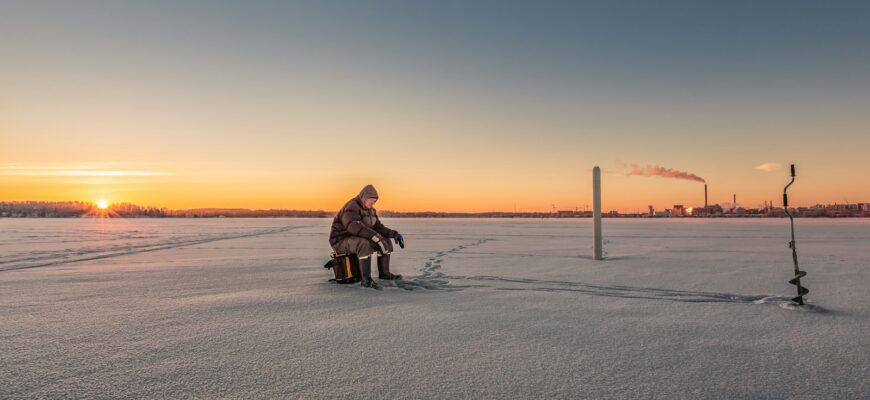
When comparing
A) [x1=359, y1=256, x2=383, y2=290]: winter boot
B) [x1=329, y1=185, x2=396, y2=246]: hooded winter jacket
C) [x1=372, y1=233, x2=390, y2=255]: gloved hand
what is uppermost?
[x1=329, y1=185, x2=396, y2=246]: hooded winter jacket

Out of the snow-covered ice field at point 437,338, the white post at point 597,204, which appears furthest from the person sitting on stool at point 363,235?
the white post at point 597,204

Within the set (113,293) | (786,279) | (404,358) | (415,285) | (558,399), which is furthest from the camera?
(786,279)

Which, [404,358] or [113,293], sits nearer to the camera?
[404,358]

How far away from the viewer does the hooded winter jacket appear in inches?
258

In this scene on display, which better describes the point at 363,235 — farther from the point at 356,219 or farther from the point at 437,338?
the point at 437,338

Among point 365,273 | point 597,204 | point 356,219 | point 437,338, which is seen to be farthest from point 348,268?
point 597,204

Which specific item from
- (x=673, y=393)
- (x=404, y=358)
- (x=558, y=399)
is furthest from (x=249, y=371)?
(x=673, y=393)

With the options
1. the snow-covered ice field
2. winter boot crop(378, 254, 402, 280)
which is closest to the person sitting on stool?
winter boot crop(378, 254, 402, 280)

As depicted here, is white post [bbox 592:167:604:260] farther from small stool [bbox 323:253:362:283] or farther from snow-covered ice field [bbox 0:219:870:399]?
small stool [bbox 323:253:362:283]

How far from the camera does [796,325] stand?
420cm

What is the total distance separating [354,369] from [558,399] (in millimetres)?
1275

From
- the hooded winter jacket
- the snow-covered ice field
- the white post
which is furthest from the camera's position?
the white post

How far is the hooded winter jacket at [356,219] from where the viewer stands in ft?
21.5

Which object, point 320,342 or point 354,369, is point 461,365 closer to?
point 354,369
